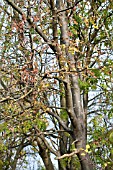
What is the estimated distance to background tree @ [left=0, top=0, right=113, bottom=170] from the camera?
196 inches

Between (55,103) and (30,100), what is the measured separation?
2.33 meters

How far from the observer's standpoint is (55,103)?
788 cm

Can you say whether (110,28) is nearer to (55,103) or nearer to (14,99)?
(55,103)

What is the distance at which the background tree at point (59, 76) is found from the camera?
16.4 feet

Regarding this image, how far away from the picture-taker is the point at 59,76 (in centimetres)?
537

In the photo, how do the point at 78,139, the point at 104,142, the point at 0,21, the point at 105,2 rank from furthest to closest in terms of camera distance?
the point at 0,21
the point at 105,2
the point at 104,142
the point at 78,139

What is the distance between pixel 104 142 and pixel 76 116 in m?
0.88

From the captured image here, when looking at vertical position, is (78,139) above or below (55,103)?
below

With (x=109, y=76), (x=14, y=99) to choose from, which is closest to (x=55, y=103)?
(x=109, y=76)

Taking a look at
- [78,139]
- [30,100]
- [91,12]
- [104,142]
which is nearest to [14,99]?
[30,100]

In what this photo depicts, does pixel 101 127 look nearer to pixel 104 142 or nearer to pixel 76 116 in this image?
pixel 104 142

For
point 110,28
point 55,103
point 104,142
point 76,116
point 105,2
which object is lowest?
point 104,142

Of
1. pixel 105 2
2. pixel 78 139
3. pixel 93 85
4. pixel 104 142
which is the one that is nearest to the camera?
pixel 78 139

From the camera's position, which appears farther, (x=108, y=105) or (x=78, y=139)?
(x=108, y=105)
